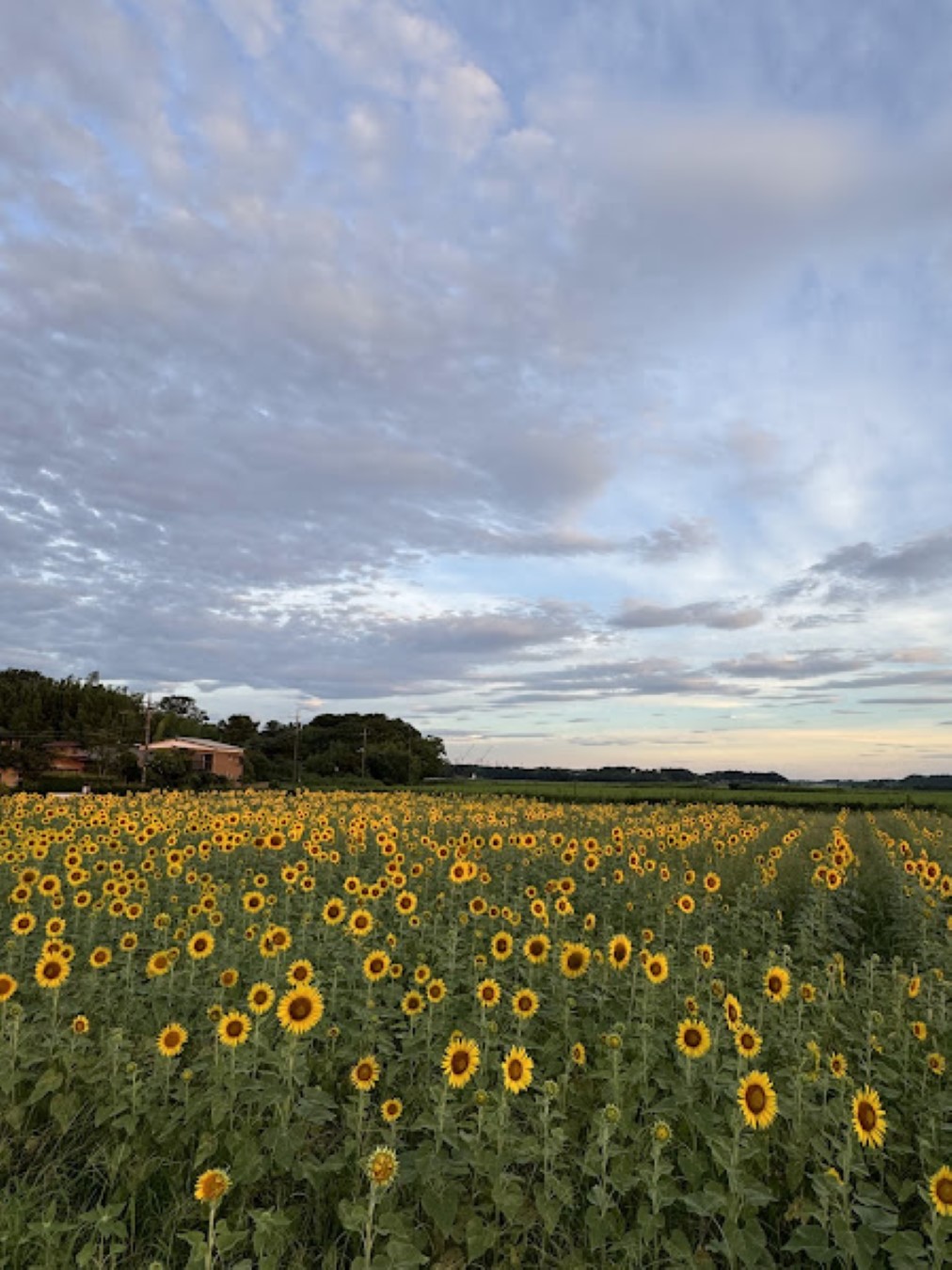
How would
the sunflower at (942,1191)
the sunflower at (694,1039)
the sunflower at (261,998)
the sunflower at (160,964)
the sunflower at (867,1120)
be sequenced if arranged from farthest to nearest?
the sunflower at (160,964) < the sunflower at (261,998) < the sunflower at (694,1039) < the sunflower at (867,1120) < the sunflower at (942,1191)

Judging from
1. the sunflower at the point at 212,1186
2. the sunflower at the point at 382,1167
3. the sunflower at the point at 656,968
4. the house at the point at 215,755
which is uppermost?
the house at the point at 215,755

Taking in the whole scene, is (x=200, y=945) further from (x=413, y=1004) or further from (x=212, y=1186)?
(x=212, y=1186)

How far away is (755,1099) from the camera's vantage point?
3711 mm

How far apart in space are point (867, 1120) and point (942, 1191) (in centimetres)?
34

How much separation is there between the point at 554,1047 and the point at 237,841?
24.8ft

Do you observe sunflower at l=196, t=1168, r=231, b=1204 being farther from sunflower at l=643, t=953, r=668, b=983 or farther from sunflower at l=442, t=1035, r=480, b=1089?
sunflower at l=643, t=953, r=668, b=983

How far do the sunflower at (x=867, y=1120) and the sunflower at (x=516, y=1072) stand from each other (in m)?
1.38

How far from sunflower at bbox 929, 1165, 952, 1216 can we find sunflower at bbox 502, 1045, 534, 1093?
1633 millimetres

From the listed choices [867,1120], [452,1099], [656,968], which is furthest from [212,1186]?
[656,968]

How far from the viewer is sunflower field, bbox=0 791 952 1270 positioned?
3570mm

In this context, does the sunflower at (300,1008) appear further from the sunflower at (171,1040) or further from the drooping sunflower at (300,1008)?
the sunflower at (171,1040)

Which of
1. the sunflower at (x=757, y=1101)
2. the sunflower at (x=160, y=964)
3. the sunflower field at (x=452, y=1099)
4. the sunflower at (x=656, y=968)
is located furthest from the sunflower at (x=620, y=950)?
the sunflower at (x=160, y=964)

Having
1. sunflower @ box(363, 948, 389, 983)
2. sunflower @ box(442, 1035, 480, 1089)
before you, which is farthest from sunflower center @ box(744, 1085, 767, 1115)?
sunflower @ box(363, 948, 389, 983)

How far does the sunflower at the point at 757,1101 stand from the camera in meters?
3.65
